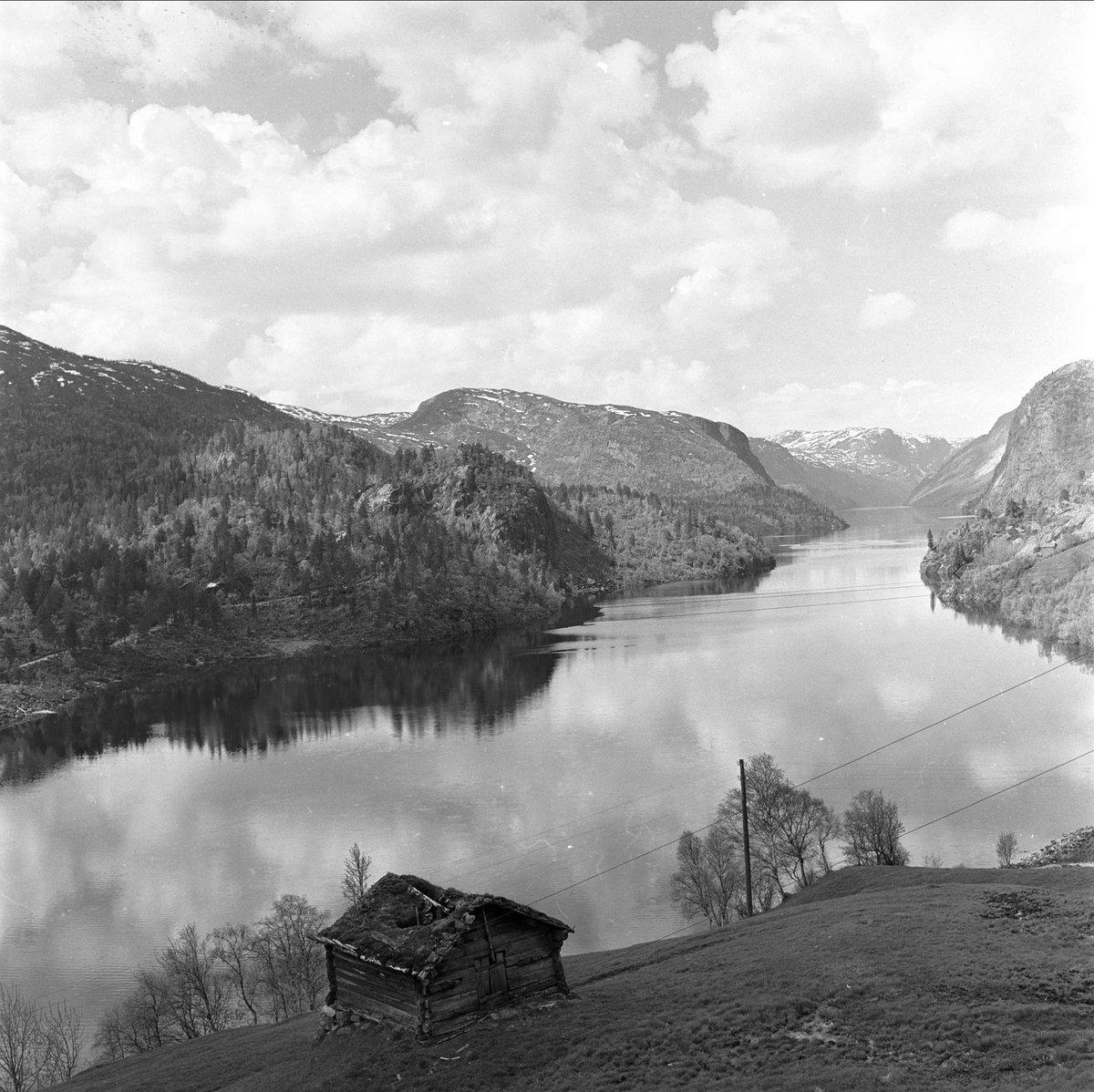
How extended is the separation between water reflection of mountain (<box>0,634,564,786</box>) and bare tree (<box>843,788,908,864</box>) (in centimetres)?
4608

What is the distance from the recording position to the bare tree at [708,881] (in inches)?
1932

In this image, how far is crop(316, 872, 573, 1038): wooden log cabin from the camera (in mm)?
28141

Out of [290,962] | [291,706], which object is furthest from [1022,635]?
[290,962]

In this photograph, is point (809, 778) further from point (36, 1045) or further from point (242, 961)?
point (36, 1045)

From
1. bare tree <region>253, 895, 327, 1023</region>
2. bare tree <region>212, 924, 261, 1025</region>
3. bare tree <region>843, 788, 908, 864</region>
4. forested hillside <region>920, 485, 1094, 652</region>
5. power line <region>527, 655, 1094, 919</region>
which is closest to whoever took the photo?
bare tree <region>253, 895, 327, 1023</region>

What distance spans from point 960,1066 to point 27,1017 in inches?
1597

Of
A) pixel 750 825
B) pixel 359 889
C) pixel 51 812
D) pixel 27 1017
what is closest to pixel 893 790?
pixel 750 825

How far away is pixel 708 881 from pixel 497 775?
96.3 feet

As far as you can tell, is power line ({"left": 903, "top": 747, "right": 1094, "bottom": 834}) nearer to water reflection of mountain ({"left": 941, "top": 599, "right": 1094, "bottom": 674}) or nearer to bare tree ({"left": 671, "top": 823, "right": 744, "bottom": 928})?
bare tree ({"left": 671, "top": 823, "right": 744, "bottom": 928})

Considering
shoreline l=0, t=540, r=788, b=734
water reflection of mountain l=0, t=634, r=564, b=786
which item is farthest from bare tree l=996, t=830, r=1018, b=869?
shoreline l=0, t=540, r=788, b=734

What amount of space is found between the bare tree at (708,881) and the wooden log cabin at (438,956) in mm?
20358

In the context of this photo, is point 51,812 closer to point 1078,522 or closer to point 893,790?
point 893,790

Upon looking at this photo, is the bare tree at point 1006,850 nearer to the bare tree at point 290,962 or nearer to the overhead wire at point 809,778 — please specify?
the overhead wire at point 809,778

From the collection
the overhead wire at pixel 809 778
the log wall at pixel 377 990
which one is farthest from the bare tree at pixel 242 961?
the log wall at pixel 377 990
